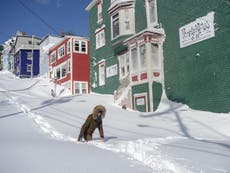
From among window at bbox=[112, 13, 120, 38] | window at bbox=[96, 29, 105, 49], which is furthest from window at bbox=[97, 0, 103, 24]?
window at bbox=[112, 13, 120, 38]

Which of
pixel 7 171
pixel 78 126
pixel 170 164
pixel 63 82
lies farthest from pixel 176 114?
pixel 63 82

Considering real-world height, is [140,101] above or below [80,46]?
below

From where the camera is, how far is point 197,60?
16.1 meters

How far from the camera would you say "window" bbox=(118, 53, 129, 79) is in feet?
74.3

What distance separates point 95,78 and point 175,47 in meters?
11.8

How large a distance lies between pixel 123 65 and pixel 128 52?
1470mm

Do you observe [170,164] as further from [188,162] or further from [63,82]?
[63,82]

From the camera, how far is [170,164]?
Answer: 17.4 feet

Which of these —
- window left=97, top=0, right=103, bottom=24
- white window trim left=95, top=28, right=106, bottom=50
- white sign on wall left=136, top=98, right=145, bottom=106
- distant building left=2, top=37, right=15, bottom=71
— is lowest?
white sign on wall left=136, top=98, right=145, bottom=106

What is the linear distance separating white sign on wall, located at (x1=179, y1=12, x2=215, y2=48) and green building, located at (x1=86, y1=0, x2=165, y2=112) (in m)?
2.06

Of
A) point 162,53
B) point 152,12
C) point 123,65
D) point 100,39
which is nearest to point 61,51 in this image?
point 100,39

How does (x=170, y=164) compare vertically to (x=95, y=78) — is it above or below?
below

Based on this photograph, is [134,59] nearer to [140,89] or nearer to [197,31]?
[140,89]

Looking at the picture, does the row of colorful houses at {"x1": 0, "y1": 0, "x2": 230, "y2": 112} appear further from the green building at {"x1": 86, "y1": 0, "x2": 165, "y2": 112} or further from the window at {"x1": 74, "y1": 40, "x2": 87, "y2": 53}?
the window at {"x1": 74, "y1": 40, "x2": 87, "y2": 53}
